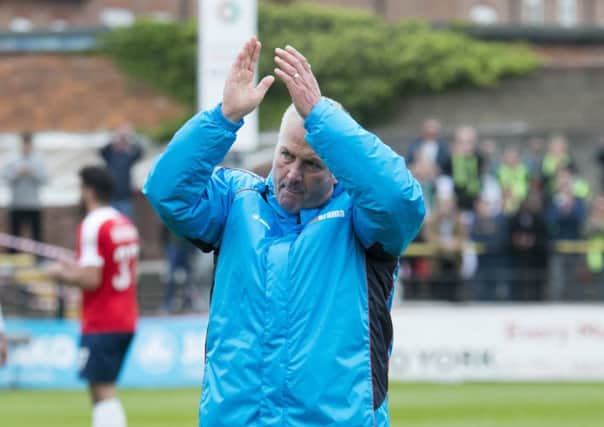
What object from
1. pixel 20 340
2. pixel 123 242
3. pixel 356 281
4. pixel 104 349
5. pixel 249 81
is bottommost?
pixel 20 340

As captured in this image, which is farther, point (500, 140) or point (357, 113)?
point (357, 113)

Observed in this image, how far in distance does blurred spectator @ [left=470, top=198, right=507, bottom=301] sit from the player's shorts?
9.92m

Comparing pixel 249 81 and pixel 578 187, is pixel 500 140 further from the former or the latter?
pixel 249 81

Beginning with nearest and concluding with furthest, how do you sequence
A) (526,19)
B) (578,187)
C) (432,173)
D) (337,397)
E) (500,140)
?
(337,397)
(432,173)
(578,187)
(500,140)
(526,19)

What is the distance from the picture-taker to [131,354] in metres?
19.7

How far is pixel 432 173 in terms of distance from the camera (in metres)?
21.9

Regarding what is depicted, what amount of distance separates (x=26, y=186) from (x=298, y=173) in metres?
17.6

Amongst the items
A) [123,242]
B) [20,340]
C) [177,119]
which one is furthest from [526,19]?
[123,242]

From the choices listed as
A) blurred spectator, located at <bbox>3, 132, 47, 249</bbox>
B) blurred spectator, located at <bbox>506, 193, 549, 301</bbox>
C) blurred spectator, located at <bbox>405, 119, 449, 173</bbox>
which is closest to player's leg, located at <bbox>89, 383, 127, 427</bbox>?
blurred spectator, located at <bbox>506, 193, 549, 301</bbox>

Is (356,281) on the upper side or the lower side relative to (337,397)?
upper

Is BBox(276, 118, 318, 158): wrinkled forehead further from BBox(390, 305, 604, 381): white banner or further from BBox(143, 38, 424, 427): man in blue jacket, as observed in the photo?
BBox(390, 305, 604, 381): white banner

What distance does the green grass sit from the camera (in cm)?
1514

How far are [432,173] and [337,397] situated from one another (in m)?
16.7


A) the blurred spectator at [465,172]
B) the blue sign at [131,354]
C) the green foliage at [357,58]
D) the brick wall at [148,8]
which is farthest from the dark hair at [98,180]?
the brick wall at [148,8]
